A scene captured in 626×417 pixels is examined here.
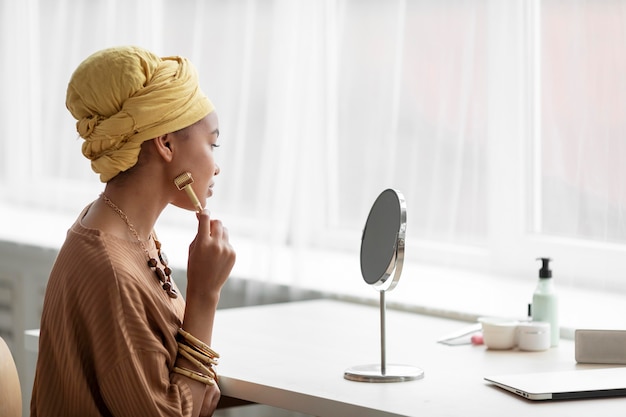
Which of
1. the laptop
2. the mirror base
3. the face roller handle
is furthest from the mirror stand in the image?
the face roller handle

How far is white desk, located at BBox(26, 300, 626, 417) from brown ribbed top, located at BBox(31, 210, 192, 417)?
0.20m

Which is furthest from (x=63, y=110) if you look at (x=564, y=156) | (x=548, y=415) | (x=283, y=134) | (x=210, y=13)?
(x=548, y=415)

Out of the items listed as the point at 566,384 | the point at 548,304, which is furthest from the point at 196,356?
the point at 548,304

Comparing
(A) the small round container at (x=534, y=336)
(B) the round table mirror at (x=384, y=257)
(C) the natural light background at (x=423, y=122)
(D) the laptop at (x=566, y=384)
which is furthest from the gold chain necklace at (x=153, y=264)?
(C) the natural light background at (x=423, y=122)

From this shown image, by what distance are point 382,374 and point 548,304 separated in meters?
0.46

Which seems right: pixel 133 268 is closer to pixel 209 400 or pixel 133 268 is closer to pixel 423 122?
pixel 209 400

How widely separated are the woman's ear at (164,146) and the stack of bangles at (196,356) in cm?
28

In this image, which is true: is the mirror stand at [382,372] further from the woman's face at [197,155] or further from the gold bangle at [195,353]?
the woman's face at [197,155]

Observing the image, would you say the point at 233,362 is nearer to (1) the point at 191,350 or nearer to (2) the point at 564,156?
(1) the point at 191,350

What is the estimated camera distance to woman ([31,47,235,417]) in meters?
1.59

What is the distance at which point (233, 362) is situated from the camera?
1879 mm

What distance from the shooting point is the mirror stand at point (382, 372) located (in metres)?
1.73

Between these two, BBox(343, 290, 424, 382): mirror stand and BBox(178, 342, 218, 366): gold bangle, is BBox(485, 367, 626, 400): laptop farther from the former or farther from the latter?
BBox(178, 342, 218, 366): gold bangle

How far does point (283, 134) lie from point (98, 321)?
3.67 ft
